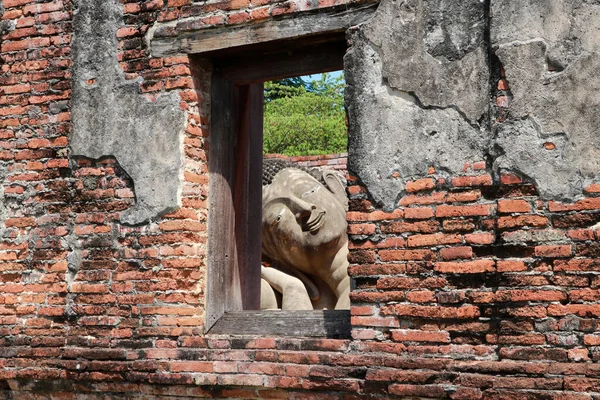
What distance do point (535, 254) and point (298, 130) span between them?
529 inches

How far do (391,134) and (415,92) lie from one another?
0.83 feet

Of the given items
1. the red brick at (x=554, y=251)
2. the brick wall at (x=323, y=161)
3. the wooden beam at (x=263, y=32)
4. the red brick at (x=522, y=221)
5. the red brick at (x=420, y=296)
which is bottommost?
the red brick at (x=420, y=296)

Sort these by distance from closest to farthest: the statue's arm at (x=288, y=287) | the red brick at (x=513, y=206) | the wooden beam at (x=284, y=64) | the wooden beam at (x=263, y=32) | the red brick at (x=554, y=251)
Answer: the red brick at (x=554, y=251), the red brick at (x=513, y=206), the wooden beam at (x=263, y=32), the wooden beam at (x=284, y=64), the statue's arm at (x=288, y=287)

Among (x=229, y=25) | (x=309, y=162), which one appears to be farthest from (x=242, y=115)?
(x=309, y=162)

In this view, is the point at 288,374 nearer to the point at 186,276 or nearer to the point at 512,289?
the point at 186,276

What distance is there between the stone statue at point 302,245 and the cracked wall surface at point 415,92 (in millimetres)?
4674

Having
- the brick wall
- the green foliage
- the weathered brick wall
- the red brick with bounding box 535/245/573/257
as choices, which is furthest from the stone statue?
the green foliage

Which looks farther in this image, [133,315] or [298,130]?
[298,130]

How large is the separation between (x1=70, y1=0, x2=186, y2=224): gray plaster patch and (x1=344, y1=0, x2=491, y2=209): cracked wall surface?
3.76 feet

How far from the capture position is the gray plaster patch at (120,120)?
→ 206 inches

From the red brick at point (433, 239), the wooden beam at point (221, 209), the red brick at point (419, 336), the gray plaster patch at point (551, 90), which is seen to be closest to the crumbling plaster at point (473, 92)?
the gray plaster patch at point (551, 90)

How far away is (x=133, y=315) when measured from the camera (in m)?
5.23

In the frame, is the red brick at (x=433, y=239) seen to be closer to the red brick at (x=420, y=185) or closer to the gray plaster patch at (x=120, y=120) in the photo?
the red brick at (x=420, y=185)

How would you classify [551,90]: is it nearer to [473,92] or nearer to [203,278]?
[473,92]
